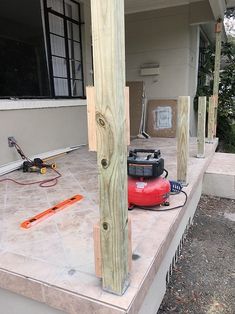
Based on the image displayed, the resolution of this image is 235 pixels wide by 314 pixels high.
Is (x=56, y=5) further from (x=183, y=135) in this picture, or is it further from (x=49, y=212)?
(x=49, y=212)

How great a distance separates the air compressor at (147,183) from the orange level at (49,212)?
0.59 metres

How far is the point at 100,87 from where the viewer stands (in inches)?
44.3

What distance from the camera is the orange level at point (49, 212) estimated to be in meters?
2.11

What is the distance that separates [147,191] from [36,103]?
247 cm

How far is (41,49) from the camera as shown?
13.2 feet

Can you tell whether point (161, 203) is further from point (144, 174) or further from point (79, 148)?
point (79, 148)

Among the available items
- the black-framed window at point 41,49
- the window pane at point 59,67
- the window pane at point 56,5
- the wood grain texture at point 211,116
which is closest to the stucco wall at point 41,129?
the black-framed window at point 41,49

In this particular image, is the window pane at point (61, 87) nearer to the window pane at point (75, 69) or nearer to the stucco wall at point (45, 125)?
the stucco wall at point (45, 125)

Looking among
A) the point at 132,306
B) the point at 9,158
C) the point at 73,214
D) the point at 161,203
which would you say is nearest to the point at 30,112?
the point at 9,158

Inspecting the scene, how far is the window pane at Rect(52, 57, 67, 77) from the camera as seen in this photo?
4.43 metres

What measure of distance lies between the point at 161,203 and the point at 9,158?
88.1 inches

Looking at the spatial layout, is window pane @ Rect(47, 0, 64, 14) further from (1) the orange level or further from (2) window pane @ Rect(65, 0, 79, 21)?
(1) the orange level

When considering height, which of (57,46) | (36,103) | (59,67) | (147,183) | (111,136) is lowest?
(147,183)

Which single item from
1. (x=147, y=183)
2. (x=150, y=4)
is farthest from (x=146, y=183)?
(x=150, y=4)
